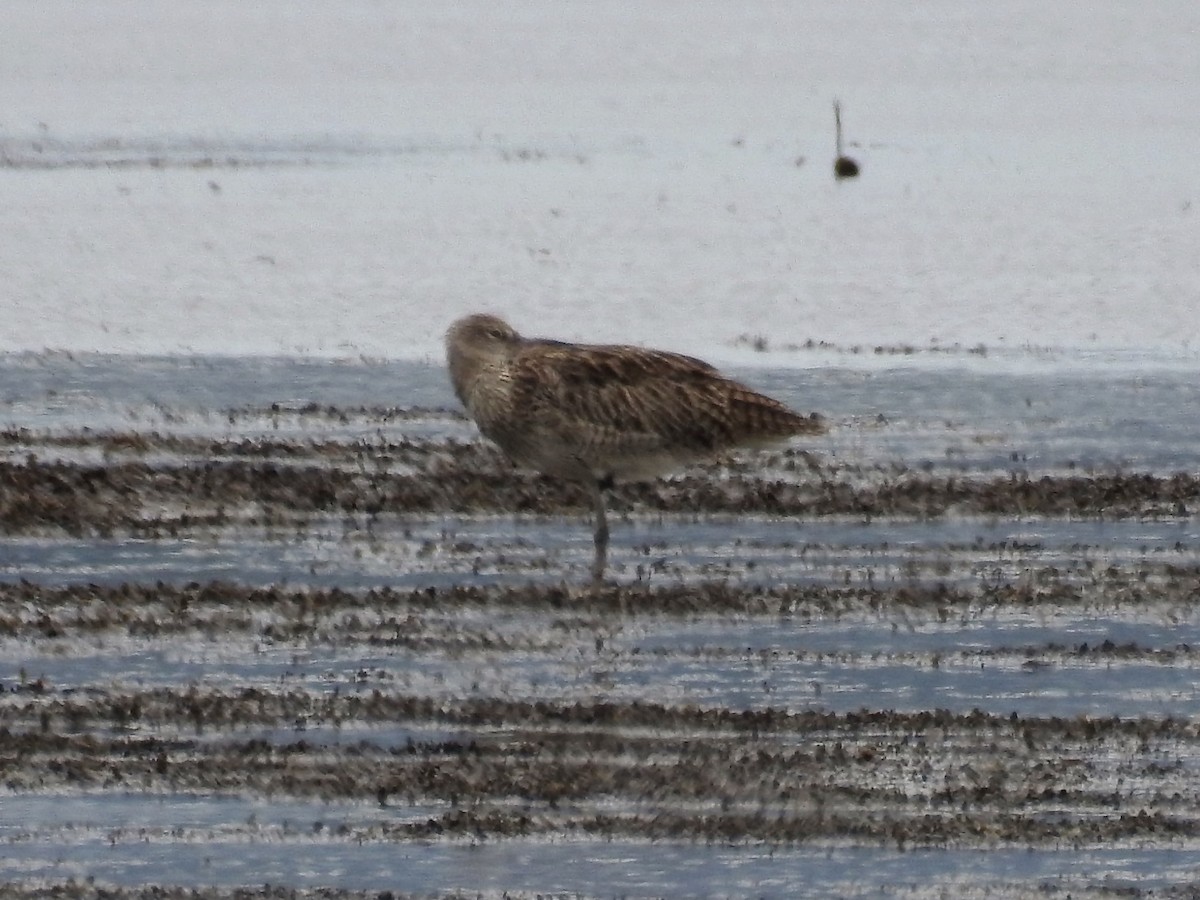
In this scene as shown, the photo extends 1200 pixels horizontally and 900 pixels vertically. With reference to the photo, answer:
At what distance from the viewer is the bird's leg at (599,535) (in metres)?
10.7

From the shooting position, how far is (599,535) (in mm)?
10961

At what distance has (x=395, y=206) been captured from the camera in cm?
2370

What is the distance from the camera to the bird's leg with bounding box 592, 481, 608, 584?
10711mm

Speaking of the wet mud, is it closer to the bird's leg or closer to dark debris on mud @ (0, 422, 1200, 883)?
dark debris on mud @ (0, 422, 1200, 883)

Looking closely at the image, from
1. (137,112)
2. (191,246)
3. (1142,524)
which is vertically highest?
(137,112)

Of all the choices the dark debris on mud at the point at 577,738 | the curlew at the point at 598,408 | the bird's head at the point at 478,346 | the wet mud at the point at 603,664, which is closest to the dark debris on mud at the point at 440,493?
the wet mud at the point at 603,664

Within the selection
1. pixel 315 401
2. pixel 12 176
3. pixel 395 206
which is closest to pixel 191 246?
pixel 395 206

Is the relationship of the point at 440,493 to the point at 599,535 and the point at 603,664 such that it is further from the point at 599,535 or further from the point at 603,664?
the point at 603,664

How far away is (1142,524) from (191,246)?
39.0ft

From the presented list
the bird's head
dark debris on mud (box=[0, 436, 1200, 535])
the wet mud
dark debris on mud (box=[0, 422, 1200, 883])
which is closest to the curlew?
the bird's head

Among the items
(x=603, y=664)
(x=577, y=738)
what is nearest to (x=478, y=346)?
(x=603, y=664)

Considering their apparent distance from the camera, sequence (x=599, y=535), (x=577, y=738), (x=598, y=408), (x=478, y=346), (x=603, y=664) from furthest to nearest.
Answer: (x=478, y=346)
(x=598, y=408)
(x=599, y=535)
(x=603, y=664)
(x=577, y=738)

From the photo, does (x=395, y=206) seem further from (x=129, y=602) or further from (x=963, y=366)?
(x=129, y=602)

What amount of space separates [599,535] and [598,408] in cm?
62
